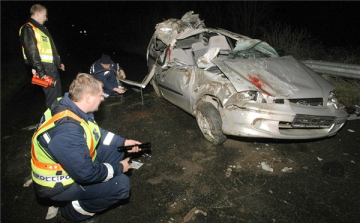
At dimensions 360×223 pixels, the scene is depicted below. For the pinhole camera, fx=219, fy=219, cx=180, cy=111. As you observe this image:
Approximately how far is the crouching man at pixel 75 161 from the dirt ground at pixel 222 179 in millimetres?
454

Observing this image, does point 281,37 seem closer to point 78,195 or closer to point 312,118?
point 312,118

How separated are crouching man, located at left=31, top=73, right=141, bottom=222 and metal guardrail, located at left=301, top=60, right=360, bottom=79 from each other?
14.0 feet

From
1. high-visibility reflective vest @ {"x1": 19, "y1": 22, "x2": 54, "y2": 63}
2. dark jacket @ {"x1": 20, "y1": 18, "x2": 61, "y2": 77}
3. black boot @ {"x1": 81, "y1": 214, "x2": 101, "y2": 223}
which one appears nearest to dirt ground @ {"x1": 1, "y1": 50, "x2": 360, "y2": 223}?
black boot @ {"x1": 81, "y1": 214, "x2": 101, "y2": 223}

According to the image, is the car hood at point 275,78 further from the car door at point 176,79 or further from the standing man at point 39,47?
the standing man at point 39,47

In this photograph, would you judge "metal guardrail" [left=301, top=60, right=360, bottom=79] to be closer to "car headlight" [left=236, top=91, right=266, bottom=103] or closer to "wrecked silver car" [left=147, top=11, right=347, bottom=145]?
"wrecked silver car" [left=147, top=11, right=347, bottom=145]

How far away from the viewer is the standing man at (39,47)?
3400 mm

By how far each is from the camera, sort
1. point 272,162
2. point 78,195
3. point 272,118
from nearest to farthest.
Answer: point 78,195, point 272,118, point 272,162

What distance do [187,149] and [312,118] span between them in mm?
1766

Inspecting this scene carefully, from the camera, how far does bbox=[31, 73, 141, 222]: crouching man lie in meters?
1.65

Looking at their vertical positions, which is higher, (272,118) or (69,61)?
(272,118)

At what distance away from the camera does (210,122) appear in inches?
126

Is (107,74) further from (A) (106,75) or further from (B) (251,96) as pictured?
(B) (251,96)

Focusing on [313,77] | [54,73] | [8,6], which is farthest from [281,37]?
[8,6]

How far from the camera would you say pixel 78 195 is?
6.46 ft
